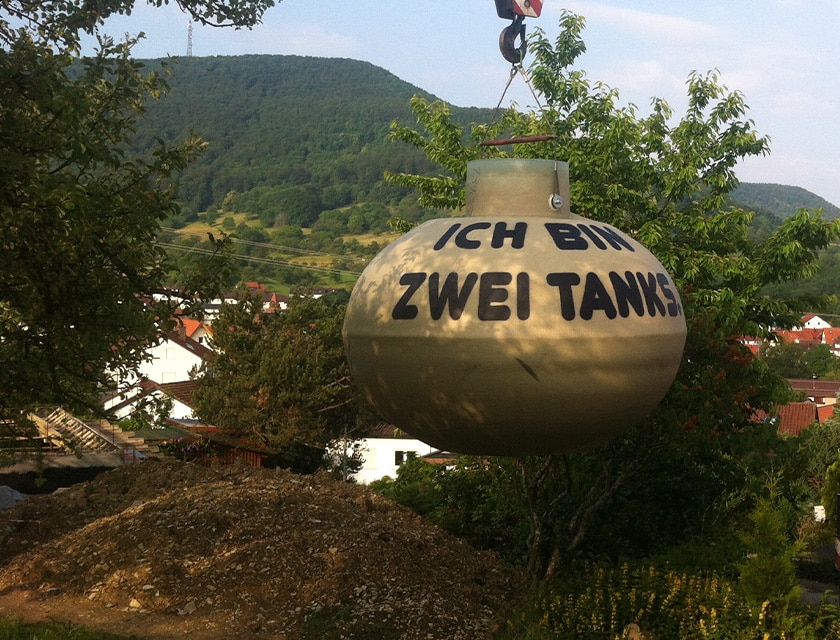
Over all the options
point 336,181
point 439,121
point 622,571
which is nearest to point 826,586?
point 622,571

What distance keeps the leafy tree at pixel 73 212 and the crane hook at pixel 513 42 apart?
144 inches

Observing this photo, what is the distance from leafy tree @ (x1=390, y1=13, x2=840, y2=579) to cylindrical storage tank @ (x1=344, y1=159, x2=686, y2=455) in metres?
8.43

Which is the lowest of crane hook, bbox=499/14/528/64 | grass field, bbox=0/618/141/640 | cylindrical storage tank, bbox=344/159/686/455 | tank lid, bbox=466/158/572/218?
grass field, bbox=0/618/141/640

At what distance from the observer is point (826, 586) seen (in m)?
19.1

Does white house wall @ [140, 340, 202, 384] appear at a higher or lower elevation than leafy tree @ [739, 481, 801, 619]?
lower

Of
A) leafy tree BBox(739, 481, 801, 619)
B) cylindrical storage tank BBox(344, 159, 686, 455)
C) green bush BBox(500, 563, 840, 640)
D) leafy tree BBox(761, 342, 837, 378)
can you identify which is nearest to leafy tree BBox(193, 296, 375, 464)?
green bush BBox(500, 563, 840, 640)

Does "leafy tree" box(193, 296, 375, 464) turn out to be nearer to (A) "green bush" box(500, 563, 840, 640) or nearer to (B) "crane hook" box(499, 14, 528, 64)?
(A) "green bush" box(500, 563, 840, 640)

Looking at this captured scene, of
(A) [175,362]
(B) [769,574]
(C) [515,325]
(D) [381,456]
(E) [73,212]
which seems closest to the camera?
(C) [515,325]

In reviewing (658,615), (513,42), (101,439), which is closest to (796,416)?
(101,439)

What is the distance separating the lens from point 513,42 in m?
5.41

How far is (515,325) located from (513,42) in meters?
1.70

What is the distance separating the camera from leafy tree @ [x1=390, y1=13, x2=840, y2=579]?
45.5 ft

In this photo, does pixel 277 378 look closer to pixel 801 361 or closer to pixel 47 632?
pixel 47 632

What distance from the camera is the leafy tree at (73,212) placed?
828cm
